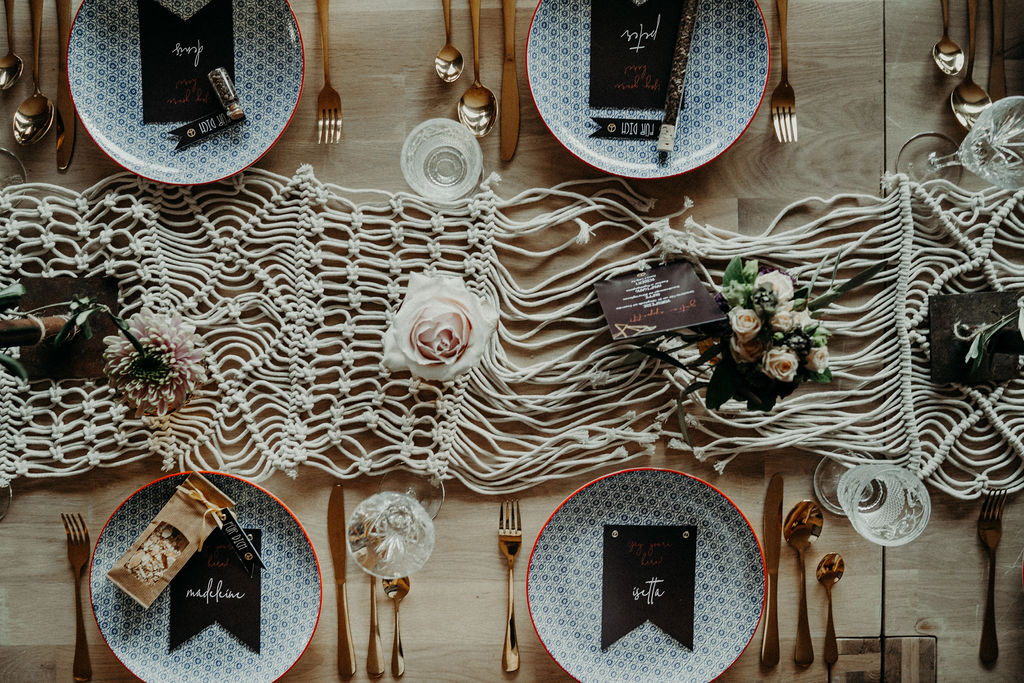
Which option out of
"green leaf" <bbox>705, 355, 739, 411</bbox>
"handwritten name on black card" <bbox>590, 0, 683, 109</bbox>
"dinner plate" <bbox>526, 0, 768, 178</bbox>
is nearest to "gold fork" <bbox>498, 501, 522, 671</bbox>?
"green leaf" <bbox>705, 355, 739, 411</bbox>

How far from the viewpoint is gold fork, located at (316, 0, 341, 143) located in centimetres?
116

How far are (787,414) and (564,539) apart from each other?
0.43 metres

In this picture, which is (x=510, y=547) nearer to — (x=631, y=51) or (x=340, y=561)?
(x=340, y=561)

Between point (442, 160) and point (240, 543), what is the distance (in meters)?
0.71

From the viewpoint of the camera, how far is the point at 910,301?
117 cm

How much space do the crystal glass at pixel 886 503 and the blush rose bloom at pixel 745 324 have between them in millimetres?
404

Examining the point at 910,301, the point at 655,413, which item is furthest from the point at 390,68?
the point at 910,301

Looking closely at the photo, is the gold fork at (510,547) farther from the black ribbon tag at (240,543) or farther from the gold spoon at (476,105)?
the gold spoon at (476,105)

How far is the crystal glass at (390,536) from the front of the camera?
1.07 metres

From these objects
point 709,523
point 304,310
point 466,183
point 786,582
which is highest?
point 466,183

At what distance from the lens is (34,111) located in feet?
3.80

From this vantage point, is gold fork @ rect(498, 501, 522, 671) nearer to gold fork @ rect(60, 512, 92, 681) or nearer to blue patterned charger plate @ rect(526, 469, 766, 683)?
blue patterned charger plate @ rect(526, 469, 766, 683)

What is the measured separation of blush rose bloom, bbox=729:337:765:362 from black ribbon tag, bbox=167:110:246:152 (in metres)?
0.86

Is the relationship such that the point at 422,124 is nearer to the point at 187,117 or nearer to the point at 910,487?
the point at 187,117
